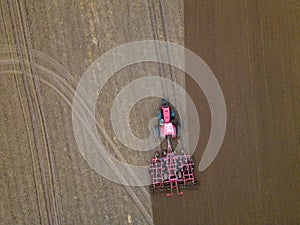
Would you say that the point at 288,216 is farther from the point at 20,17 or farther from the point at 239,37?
the point at 20,17

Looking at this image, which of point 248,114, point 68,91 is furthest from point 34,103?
point 248,114

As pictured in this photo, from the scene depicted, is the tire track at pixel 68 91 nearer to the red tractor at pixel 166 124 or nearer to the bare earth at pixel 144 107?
the bare earth at pixel 144 107

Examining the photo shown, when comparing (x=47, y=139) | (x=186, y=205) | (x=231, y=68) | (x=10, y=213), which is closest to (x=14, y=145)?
(x=47, y=139)

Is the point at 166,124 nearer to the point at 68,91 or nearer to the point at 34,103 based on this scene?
the point at 68,91

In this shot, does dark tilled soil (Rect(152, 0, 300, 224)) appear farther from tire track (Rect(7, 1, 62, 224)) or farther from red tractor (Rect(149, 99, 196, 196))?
tire track (Rect(7, 1, 62, 224))

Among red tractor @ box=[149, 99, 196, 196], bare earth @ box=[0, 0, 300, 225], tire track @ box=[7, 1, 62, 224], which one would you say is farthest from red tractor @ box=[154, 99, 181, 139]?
tire track @ box=[7, 1, 62, 224]

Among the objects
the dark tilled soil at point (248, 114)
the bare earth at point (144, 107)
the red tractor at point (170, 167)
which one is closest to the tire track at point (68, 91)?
the bare earth at point (144, 107)
